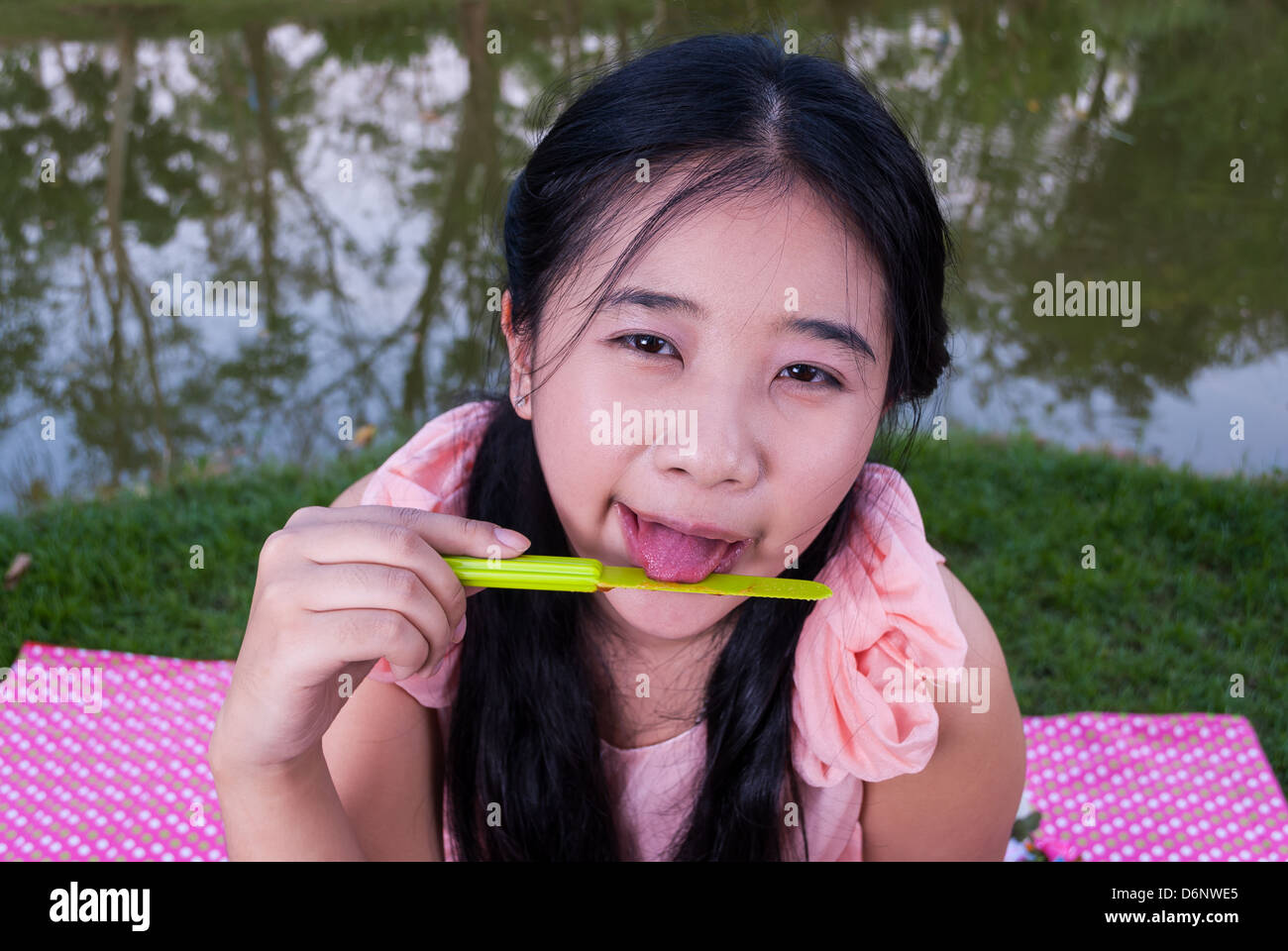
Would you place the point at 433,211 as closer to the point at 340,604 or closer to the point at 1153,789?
the point at 1153,789

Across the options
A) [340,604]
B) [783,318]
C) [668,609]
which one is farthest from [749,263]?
[340,604]


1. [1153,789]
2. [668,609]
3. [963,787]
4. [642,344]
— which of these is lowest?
[1153,789]

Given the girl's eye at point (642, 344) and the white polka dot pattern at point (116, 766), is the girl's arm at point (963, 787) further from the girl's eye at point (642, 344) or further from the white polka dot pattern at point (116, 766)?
the white polka dot pattern at point (116, 766)

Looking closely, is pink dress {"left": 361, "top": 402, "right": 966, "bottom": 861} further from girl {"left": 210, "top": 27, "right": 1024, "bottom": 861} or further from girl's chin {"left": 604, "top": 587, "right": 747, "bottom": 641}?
girl's chin {"left": 604, "top": 587, "right": 747, "bottom": 641}

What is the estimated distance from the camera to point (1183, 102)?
6.21 metres

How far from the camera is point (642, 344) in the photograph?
127cm

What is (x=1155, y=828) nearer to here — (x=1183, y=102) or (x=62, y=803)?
(x=62, y=803)

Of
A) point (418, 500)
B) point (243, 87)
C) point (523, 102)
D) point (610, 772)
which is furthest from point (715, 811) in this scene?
point (243, 87)

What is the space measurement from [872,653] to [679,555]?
40 centimetres

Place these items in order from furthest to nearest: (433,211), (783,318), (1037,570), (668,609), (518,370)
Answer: (433,211), (1037,570), (518,370), (668,609), (783,318)

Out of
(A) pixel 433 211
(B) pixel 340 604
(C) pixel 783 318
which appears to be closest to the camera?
(B) pixel 340 604

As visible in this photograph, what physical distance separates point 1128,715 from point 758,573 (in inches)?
61.6

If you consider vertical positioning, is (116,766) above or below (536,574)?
below

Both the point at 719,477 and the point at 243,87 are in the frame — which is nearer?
the point at 719,477
